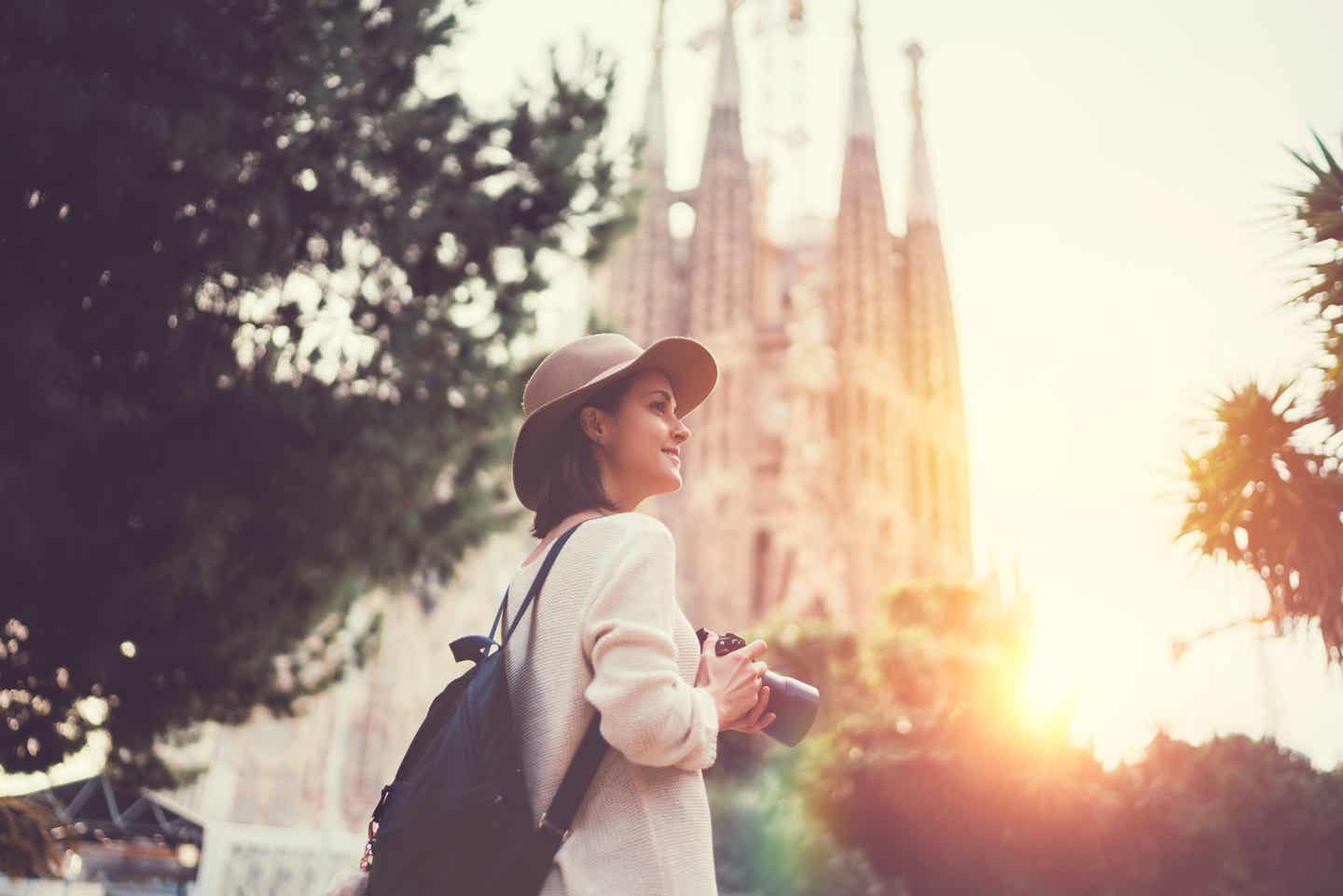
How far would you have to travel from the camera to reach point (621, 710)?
134 cm

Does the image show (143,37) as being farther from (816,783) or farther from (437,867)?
(816,783)

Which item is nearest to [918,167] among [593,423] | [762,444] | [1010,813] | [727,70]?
[727,70]

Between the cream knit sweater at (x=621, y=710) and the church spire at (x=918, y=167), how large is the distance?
37040mm

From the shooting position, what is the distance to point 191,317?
19.3ft

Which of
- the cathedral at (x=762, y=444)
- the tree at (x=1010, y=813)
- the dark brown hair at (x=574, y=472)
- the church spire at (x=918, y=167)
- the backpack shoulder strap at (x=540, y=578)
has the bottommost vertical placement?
the tree at (x=1010, y=813)

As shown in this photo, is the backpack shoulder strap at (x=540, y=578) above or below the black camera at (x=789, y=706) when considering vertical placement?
above

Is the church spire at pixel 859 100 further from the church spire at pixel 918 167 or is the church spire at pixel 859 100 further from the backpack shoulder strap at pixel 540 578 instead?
the backpack shoulder strap at pixel 540 578

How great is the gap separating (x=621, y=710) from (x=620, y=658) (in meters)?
0.07

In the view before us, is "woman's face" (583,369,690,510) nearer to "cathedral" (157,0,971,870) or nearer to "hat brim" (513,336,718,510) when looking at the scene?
"hat brim" (513,336,718,510)

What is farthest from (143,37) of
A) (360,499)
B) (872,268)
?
(872,268)

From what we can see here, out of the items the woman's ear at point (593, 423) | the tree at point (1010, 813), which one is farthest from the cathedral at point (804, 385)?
the woman's ear at point (593, 423)

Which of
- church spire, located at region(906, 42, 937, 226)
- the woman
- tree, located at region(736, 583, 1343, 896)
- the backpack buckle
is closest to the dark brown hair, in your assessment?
the woman

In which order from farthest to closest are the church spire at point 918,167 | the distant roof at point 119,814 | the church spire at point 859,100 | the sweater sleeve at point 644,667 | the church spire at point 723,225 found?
the church spire at point 918,167 < the church spire at point 859,100 < the church spire at point 723,225 < the distant roof at point 119,814 < the sweater sleeve at point 644,667

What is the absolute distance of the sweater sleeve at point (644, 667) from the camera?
1.34 meters
